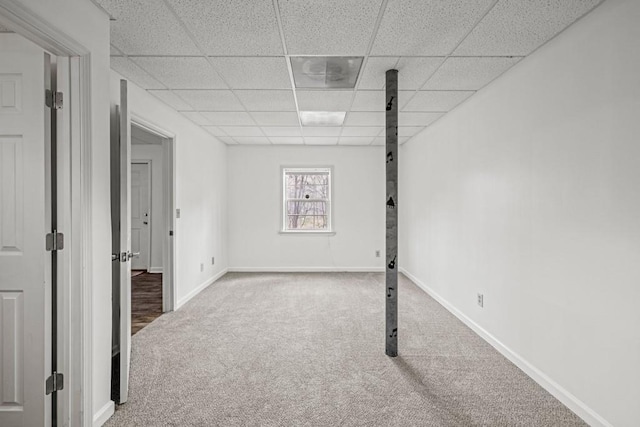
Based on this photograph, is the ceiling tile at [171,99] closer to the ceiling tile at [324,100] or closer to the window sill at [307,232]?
the ceiling tile at [324,100]

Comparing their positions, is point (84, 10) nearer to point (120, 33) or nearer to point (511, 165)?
point (120, 33)

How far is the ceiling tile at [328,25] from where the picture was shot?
2137 mm

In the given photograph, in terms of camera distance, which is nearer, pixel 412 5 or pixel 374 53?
pixel 412 5

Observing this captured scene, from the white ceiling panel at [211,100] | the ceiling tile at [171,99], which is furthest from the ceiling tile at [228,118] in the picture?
the ceiling tile at [171,99]

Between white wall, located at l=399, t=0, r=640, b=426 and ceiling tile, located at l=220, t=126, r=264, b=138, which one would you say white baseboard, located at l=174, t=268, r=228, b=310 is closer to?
ceiling tile, located at l=220, t=126, r=264, b=138

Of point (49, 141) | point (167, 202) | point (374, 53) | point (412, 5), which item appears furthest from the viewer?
point (167, 202)

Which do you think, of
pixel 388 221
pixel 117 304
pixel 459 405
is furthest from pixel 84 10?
pixel 459 405

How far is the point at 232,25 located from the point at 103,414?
244 cm

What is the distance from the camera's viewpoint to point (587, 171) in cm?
215

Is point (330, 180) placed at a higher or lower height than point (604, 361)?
higher

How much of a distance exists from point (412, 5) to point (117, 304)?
2615 millimetres

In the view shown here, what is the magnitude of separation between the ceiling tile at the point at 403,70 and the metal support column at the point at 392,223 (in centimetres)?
10

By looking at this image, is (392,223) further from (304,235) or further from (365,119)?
(304,235)

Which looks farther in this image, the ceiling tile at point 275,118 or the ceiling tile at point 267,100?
the ceiling tile at point 275,118
